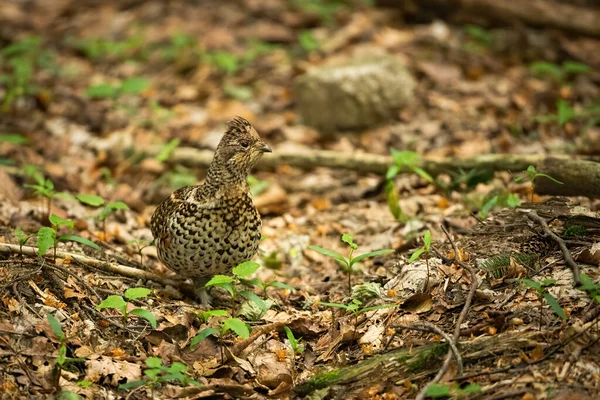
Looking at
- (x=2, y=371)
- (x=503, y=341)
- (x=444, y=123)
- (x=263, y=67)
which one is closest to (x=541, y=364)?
(x=503, y=341)

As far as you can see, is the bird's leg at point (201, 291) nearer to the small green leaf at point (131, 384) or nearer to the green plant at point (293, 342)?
the green plant at point (293, 342)

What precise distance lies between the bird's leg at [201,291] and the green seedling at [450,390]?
2176 millimetres

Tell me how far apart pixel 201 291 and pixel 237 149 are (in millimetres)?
1180

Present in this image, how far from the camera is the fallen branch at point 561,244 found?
4.14 meters

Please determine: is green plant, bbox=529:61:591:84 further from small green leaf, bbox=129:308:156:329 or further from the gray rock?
small green leaf, bbox=129:308:156:329

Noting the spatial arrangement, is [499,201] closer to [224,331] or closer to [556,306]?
[556,306]

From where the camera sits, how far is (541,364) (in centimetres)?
384

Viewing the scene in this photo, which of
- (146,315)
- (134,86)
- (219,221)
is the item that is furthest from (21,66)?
(146,315)

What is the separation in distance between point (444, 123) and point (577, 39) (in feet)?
12.2

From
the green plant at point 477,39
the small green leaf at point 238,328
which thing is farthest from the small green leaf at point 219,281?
the green plant at point 477,39

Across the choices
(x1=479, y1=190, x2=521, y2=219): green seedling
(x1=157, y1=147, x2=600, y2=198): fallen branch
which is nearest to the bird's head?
(x1=479, y1=190, x2=521, y2=219): green seedling

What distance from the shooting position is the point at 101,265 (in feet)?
17.5

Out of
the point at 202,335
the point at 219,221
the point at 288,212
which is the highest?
the point at 219,221

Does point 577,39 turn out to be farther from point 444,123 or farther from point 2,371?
point 2,371
